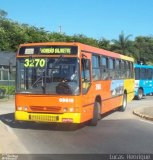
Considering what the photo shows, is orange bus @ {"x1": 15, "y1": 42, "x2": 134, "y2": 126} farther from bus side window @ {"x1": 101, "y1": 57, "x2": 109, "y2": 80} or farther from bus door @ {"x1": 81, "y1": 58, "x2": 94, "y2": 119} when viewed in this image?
bus side window @ {"x1": 101, "y1": 57, "x2": 109, "y2": 80}

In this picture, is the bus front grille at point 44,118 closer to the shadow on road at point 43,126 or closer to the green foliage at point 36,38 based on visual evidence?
the shadow on road at point 43,126

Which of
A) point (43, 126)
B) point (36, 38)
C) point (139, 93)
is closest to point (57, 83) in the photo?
point (43, 126)

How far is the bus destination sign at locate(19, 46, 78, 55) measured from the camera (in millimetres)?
14766

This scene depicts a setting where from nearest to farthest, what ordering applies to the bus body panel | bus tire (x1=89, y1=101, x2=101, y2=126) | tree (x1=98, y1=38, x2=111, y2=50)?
bus tire (x1=89, y1=101, x2=101, y2=126)
the bus body panel
tree (x1=98, y1=38, x2=111, y2=50)

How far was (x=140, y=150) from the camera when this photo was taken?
1109 cm

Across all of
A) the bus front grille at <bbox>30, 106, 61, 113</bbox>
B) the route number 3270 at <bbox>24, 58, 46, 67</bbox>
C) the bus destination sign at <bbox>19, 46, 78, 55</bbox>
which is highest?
the bus destination sign at <bbox>19, 46, 78, 55</bbox>

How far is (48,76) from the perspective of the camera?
48.7 ft

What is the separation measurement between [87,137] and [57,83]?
2.20 meters

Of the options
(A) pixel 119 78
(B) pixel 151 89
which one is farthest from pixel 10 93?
(A) pixel 119 78

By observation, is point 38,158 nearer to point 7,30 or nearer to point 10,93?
point 10,93

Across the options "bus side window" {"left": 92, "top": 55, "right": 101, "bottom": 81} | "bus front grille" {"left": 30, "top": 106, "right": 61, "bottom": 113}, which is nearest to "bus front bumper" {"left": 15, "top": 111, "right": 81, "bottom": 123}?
"bus front grille" {"left": 30, "top": 106, "right": 61, "bottom": 113}

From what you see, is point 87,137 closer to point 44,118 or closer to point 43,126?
point 44,118

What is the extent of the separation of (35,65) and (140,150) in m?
5.44

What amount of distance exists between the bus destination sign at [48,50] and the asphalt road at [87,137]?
2.56 metres
